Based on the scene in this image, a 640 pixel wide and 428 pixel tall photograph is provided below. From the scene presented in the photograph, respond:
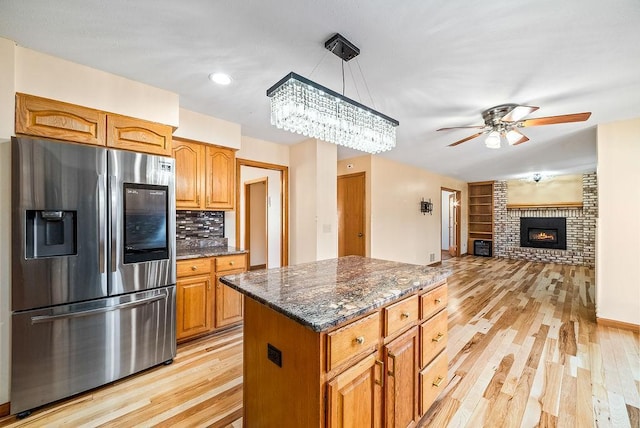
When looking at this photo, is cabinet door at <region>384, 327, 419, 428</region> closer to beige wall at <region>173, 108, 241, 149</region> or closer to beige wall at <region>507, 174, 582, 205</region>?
beige wall at <region>173, 108, 241, 149</region>

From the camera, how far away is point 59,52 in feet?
5.91

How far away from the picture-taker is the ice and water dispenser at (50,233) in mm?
1667

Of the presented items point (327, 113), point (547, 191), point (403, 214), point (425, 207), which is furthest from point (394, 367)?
point (547, 191)

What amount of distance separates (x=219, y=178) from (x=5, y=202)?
64.5 inches

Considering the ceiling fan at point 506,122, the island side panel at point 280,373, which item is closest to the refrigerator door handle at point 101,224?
the island side panel at point 280,373

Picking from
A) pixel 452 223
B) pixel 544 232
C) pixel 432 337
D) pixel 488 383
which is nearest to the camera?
pixel 432 337

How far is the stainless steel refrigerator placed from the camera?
5.40ft

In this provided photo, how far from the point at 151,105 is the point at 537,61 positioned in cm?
311

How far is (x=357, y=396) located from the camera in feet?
3.74

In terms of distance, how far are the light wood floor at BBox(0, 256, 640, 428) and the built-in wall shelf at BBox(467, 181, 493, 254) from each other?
5.11 m

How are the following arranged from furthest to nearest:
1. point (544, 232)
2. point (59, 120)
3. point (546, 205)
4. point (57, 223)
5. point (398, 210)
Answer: point (544, 232) < point (546, 205) < point (398, 210) < point (59, 120) < point (57, 223)

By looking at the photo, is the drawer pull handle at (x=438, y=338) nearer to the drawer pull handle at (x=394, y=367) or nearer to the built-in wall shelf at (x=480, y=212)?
the drawer pull handle at (x=394, y=367)

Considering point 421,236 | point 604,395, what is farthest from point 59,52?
point 421,236

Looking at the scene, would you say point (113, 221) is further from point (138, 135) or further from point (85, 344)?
point (85, 344)
